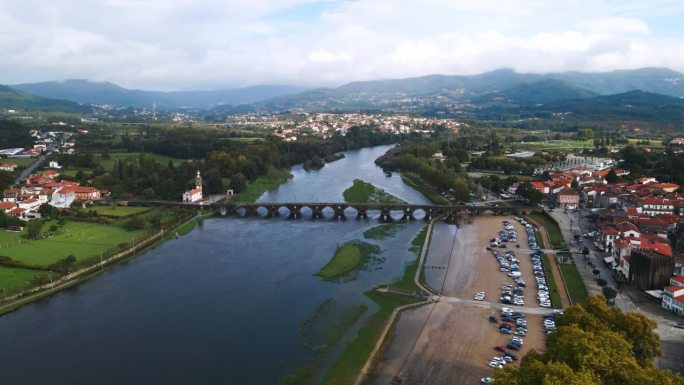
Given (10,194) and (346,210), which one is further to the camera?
(346,210)

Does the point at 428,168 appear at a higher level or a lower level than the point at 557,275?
higher

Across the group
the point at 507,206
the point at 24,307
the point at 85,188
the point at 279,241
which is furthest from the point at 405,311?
the point at 85,188

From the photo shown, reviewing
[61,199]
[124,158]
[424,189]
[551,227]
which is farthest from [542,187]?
[124,158]

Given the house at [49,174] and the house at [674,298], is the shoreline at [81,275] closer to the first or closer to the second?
the house at [49,174]

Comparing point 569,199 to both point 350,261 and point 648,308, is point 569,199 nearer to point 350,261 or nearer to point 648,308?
point 648,308

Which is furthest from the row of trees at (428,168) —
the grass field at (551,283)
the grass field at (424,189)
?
the grass field at (551,283)

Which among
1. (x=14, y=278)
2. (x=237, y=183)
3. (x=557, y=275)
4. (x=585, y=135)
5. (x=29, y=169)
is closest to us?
(x=14, y=278)
